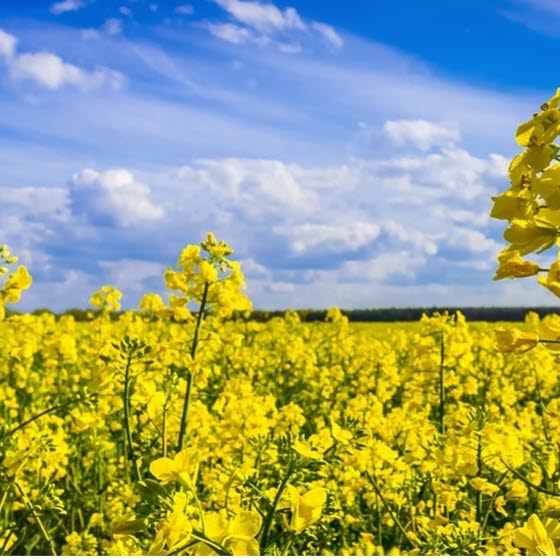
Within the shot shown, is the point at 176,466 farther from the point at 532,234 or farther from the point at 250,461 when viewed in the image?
the point at 250,461

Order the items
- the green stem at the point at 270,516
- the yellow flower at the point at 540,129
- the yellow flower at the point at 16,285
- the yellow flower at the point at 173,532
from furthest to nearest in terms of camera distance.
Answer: the yellow flower at the point at 16,285 < the green stem at the point at 270,516 < the yellow flower at the point at 540,129 < the yellow flower at the point at 173,532

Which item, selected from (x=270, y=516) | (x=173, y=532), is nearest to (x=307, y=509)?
(x=270, y=516)

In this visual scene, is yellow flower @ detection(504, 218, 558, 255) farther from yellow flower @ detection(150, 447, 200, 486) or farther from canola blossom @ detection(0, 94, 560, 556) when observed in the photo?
yellow flower @ detection(150, 447, 200, 486)

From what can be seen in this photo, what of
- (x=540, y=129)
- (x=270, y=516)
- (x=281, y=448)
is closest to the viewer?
(x=540, y=129)

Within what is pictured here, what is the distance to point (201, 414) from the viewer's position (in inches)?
168

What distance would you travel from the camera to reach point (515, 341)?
1595mm

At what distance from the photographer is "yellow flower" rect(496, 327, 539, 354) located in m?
1.58

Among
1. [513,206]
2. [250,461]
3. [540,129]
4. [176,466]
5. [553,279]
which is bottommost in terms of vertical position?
[250,461]

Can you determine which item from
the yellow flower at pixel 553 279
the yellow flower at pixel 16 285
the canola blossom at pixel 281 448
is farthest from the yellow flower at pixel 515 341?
the yellow flower at pixel 16 285

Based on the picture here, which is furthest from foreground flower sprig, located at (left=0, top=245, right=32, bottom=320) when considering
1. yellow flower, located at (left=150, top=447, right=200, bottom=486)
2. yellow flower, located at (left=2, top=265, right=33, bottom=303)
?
yellow flower, located at (left=150, top=447, right=200, bottom=486)

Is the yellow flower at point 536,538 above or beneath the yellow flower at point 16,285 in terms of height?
beneath

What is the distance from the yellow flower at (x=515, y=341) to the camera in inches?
62.2

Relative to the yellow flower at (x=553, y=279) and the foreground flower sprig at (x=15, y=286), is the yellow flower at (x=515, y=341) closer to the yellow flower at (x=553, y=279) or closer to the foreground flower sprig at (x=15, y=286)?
the yellow flower at (x=553, y=279)

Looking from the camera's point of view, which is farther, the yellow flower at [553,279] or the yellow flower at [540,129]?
the yellow flower at [553,279]
